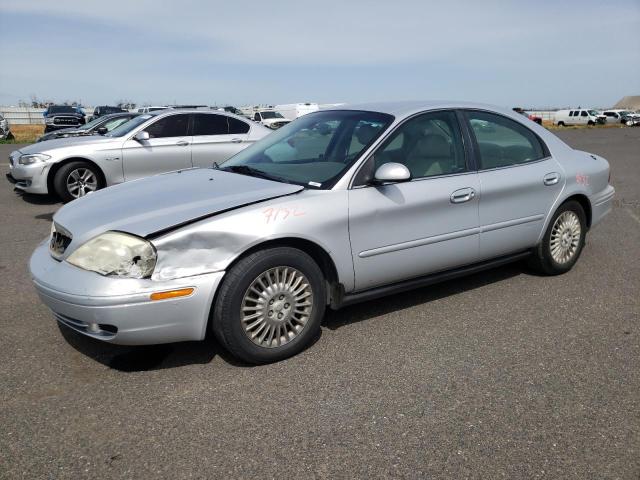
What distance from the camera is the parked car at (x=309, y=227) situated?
10.2 feet

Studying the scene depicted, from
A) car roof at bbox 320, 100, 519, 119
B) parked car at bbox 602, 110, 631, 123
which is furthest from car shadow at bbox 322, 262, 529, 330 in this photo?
parked car at bbox 602, 110, 631, 123

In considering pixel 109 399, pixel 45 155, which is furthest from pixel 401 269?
pixel 45 155

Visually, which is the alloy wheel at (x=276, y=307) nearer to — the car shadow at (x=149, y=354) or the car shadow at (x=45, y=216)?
the car shadow at (x=149, y=354)

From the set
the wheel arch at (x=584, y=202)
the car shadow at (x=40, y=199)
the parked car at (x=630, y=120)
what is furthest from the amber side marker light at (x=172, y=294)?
the parked car at (x=630, y=120)

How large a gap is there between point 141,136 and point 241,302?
6363 mm

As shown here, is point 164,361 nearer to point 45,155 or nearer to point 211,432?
point 211,432

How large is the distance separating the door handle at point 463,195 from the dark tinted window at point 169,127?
6.32 metres

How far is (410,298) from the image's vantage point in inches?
179

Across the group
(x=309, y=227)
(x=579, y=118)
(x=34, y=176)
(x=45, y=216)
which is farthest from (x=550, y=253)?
(x=579, y=118)

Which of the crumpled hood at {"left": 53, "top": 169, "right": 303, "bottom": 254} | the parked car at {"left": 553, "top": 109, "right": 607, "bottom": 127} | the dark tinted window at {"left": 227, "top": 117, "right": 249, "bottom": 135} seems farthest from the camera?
the parked car at {"left": 553, "top": 109, "right": 607, "bottom": 127}

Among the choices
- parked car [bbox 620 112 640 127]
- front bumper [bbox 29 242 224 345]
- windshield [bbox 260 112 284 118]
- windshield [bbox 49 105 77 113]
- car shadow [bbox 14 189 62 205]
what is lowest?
parked car [bbox 620 112 640 127]

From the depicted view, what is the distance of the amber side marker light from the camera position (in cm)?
303

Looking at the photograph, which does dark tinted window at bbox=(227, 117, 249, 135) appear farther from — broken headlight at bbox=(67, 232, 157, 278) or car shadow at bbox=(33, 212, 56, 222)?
broken headlight at bbox=(67, 232, 157, 278)

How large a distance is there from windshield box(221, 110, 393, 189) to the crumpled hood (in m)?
0.21
